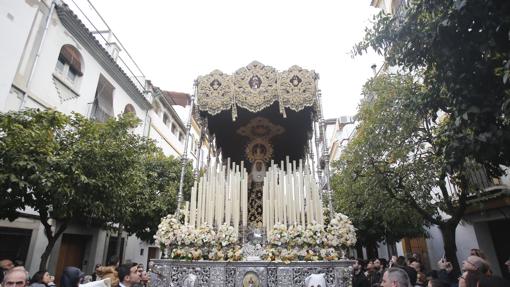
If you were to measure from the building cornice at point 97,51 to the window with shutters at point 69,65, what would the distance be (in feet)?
2.24

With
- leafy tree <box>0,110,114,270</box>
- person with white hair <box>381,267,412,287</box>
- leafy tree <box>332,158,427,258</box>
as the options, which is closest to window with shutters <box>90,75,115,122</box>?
leafy tree <box>0,110,114,270</box>

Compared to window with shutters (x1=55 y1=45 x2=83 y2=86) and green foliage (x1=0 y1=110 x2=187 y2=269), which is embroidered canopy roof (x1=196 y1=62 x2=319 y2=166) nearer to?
green foliage (x1=0 y1=110 x2=187 y2=269)

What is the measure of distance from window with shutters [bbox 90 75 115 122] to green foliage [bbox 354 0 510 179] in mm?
12998

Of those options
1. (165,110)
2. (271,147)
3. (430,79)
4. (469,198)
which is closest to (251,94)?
(271,147)

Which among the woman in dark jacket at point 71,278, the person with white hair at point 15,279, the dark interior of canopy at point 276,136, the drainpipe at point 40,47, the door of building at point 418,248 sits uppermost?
the drainpipe at point 40,47

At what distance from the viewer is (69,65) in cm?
1207

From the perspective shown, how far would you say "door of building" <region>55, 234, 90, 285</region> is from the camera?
11.8 metres

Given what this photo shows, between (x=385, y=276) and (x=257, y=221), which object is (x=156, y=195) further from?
(x=385, y=276)

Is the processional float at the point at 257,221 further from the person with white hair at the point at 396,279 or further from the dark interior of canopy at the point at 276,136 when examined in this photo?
the person with white hair at the point at 396,279

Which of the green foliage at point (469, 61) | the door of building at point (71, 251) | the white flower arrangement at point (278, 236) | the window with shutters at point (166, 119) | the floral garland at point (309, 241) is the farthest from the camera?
the window with shutters at point (166, 119)

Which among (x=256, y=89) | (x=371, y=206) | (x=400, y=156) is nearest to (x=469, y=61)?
(x=256, y=89)

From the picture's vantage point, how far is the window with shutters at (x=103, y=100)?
45.0ft

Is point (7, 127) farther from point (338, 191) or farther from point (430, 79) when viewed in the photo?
point (338, 191)

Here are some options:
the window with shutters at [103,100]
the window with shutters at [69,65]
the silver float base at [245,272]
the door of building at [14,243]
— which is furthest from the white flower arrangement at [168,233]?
the window with shutters at [103,100]
